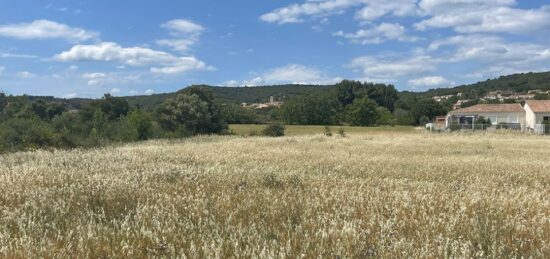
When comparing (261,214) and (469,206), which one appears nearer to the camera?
(261,214)

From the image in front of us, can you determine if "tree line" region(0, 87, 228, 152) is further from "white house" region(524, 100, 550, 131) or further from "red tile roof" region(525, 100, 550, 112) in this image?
"red tile roof" region(525, 100, 550, 112)

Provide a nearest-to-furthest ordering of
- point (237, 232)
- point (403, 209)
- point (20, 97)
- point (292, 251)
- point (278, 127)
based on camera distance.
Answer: point (292, 251), point (237, 232), point (403, 209), point (278, 127), point (20, 97)

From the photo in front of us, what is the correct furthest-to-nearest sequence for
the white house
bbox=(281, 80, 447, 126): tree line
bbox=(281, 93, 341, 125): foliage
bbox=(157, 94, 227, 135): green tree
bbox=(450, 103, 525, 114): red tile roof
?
bbox=(281, 93, 341, 125): foliage → bbox=(281, 80, 447, 126): tree line → bbox=(450, 103, 525, 114): red tile roof → the white house → bbox=(157, 94, 227, 135): green tree

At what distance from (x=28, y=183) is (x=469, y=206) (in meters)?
5.92

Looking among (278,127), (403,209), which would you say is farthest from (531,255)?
(278,127)

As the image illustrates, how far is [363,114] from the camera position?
13288 cm

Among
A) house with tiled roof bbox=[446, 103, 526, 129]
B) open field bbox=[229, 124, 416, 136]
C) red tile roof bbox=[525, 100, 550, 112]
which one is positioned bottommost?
open field bbox=[229, 124, 416, 136]

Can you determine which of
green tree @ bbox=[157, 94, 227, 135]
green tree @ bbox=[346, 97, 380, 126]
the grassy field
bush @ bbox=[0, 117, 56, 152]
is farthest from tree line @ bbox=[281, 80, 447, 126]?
the grassy field

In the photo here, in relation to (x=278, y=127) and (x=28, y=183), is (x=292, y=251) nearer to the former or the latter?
(x=28, y=183)

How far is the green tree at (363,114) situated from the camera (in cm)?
13238

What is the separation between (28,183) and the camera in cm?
694

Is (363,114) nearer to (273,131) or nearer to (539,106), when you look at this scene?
(539,106)

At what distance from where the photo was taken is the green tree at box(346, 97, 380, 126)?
132 m

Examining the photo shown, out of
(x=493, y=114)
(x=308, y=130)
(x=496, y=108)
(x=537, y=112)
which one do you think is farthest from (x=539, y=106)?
(x=308, y=130)
